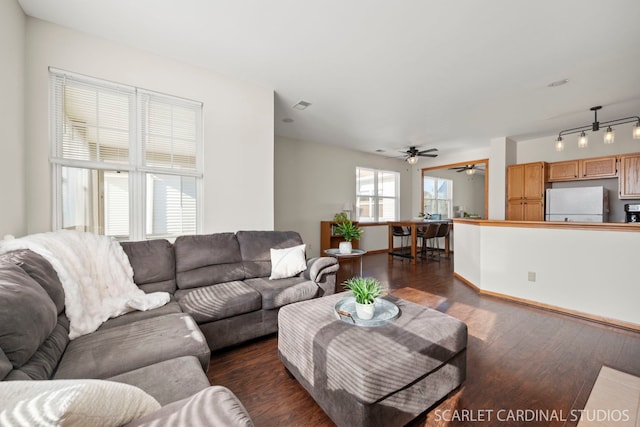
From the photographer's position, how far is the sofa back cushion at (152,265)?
2262 millimetres

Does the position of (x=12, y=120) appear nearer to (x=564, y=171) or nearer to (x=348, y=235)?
(x=348, y=235)

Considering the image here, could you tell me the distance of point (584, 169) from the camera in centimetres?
461

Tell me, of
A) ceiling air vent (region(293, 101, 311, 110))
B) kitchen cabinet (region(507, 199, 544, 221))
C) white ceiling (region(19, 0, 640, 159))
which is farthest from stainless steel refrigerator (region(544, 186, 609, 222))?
ceiling air vent (region(293, 101, 311, 110))

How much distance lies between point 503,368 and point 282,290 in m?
1.88

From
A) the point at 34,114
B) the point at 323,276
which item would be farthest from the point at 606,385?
the point at 34,114

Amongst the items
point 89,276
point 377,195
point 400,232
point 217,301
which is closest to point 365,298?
point 217,301

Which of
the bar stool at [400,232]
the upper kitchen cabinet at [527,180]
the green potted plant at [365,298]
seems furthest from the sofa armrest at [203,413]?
the upper kitchen cabinet at [527,180]

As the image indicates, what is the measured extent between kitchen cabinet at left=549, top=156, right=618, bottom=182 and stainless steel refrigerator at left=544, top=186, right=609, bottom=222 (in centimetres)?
26

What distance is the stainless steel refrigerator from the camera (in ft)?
14.3

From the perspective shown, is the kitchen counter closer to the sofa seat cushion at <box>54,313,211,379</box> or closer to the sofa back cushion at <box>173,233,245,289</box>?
the sofa back cushion at <box>173,233,245,289</box>

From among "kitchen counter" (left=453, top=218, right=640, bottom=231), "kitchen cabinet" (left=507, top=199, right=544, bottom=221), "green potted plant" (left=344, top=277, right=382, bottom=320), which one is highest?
"kitchen cabinet" (left=507, top=199, right=544, bottom=221)

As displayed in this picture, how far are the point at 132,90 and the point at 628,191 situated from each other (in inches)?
289

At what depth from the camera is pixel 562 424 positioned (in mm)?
1421

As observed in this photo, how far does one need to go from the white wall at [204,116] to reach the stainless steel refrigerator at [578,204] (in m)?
5.33
